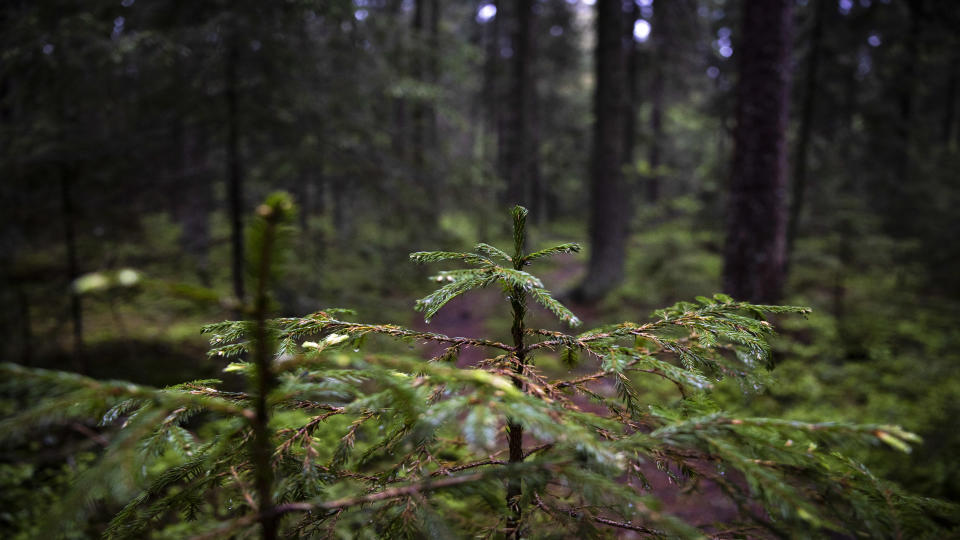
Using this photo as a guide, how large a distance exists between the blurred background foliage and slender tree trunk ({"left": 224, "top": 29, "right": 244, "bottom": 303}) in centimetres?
3

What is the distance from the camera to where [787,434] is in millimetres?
1286

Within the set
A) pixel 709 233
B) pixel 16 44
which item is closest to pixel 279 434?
pixel 16 44

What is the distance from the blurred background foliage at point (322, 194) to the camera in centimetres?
550

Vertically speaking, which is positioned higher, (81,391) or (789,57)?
(789,57)

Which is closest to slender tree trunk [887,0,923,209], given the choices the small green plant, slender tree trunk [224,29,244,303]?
the small green plant

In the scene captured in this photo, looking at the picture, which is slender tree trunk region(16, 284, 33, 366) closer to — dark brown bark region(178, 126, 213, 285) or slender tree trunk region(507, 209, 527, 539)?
dark brown bark region(178, 126, 213, 285)

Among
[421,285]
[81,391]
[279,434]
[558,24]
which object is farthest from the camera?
[558,24]

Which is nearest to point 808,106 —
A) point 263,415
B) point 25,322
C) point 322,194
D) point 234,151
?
point 322,194

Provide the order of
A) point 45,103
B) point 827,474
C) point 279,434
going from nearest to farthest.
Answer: point 827,474 → point 279,434 → point 45,103

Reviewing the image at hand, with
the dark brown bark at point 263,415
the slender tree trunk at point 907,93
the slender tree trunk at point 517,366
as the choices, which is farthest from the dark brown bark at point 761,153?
the slender tree trunk at point 907,93

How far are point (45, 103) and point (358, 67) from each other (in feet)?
13.3

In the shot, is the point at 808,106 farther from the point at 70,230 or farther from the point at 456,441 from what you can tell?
the point at 70,230

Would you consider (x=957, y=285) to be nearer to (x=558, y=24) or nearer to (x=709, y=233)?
(x=709, y=233)

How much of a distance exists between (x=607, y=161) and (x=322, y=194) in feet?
22.9
